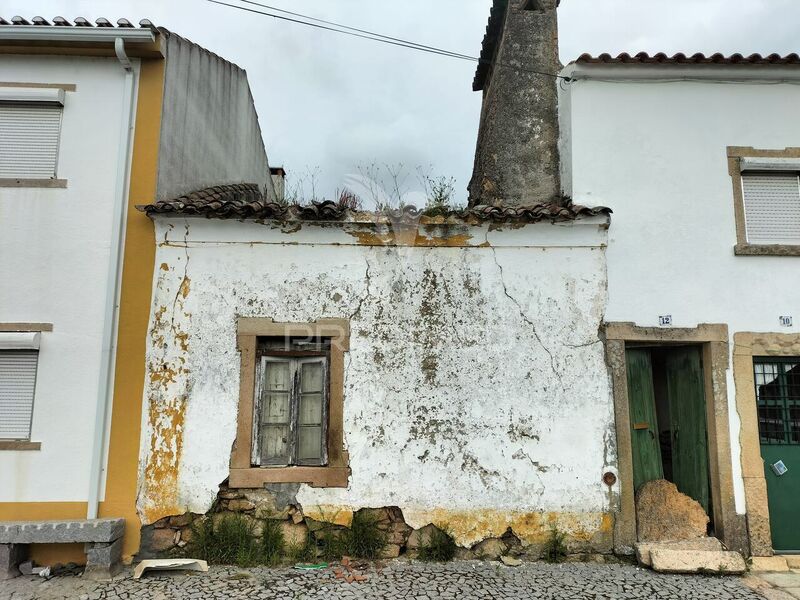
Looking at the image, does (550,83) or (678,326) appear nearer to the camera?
(678,326)

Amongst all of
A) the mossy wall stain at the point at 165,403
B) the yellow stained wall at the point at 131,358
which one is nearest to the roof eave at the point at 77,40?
the yellow stained wall at the point at 131,358

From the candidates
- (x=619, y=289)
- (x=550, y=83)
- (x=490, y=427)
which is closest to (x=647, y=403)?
(x=619, y=289)

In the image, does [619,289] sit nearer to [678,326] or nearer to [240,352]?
[678,326]

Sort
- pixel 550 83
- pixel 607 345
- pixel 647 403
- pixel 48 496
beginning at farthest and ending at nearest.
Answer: pixel 550 83
pixel 647 403
pixel 607 345
pixel 48 496

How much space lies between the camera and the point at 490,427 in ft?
18.0

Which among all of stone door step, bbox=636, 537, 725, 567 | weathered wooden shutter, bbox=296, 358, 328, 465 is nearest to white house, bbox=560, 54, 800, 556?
stone door step, bbox=636, 537, 725, 567

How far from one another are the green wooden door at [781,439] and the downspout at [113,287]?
23.2ft

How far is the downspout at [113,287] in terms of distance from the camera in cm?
523

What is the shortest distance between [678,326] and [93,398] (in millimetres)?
6334

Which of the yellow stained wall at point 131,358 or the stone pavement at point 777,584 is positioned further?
the yellow stained wall at point 131,358

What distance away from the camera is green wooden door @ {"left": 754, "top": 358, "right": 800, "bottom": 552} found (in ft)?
18.4

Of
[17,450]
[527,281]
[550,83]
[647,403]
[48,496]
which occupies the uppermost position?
[550,83]

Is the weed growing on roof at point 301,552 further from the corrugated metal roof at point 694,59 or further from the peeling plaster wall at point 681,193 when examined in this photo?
the corrugated metal roof at point 694,59

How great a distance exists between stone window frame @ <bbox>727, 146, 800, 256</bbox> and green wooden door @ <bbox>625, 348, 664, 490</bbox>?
1605mm
